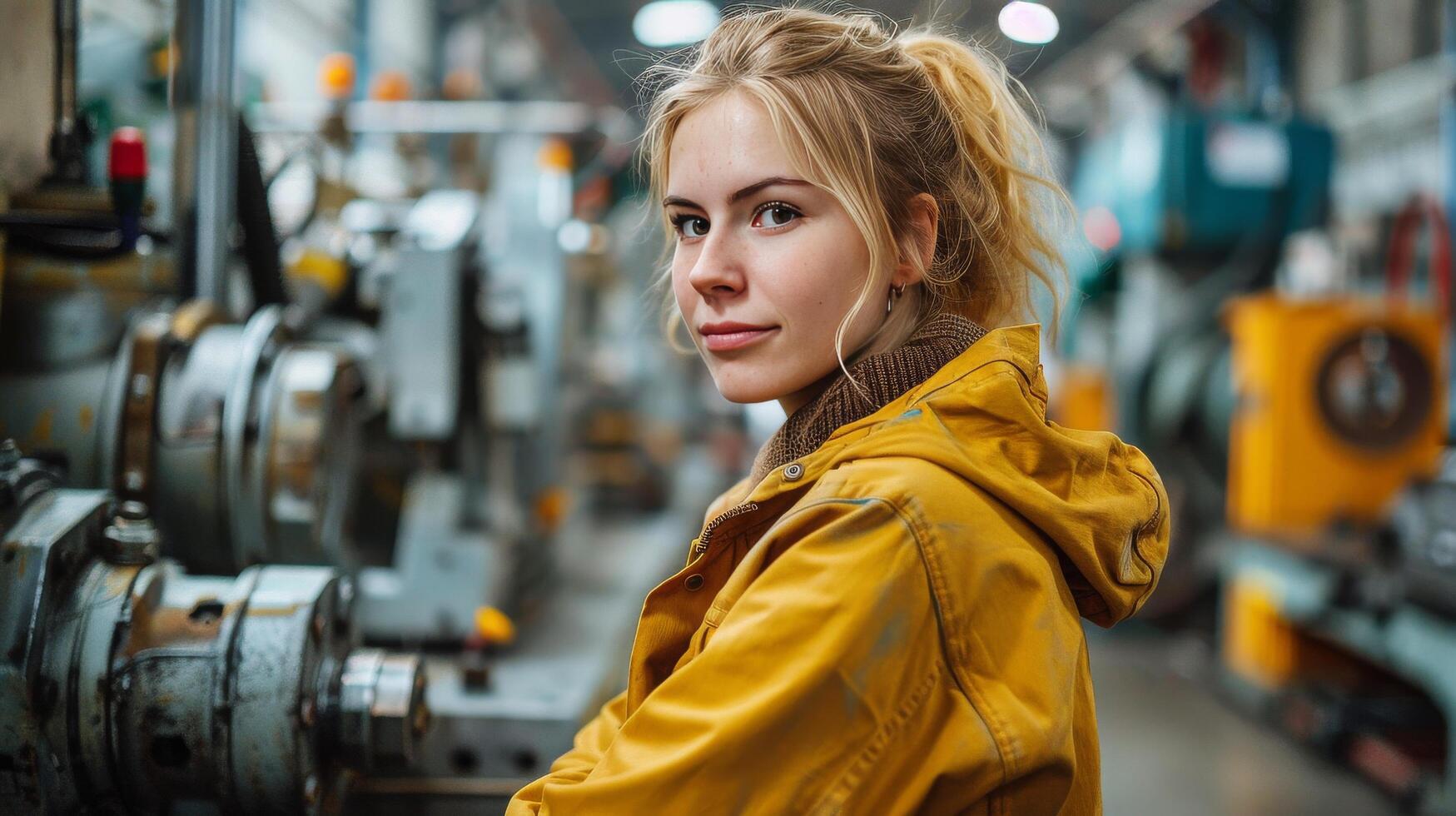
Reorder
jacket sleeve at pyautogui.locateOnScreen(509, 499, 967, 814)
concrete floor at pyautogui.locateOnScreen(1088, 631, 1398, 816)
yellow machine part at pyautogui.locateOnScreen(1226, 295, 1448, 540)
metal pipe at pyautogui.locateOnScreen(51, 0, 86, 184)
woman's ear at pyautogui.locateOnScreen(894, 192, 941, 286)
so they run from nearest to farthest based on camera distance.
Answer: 1. jacket sleeve at pyautogui.locateOnScreen(509, 499, 967, 814)
2. woman's ear at pyautogui.locateOnScreen(894, 192, 941, 286)
3. metal pipe at pyautogui.locateOnScreen(51, 0, 86, 184)
4. concrete floor at pyautogui.locateOnScreen(1088, 631, 1398, 816)
5. yellow machine part at pyautogui.locateOnScreen(1226, 295, 1448, 540)

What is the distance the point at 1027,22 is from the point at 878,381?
0.98 m

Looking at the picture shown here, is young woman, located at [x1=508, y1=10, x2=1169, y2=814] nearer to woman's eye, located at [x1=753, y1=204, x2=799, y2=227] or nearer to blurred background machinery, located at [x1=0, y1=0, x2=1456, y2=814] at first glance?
woman's eye, located at [x1=753, y1=204, x2=799, y2=227]

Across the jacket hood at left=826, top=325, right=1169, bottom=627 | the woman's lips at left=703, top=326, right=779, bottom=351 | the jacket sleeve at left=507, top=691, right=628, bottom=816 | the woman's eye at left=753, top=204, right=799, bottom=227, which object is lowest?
the jacket sleeve at left=507, top=691, right=628, bottom=816

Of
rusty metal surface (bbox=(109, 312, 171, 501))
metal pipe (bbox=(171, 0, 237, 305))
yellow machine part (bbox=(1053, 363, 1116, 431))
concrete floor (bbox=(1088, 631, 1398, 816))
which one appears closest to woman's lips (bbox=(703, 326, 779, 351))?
rusty metal surface (bbox=(109, 312, 171, 501))

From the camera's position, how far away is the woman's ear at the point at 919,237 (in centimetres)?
95

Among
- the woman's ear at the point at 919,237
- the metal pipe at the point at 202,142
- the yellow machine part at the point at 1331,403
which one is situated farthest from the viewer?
the yellow machine part at the point at 1331,403

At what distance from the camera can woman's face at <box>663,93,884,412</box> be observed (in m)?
0.88

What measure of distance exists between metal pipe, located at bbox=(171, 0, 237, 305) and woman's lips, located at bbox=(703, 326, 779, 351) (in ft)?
3.37

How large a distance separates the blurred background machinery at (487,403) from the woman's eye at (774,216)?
37 cm

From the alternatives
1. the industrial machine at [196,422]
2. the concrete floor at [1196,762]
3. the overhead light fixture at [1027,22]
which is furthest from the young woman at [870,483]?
the concrete floor at [1196,762]

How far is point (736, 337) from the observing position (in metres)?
0.91

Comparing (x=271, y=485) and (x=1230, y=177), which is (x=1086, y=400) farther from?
(x=271, y=485)

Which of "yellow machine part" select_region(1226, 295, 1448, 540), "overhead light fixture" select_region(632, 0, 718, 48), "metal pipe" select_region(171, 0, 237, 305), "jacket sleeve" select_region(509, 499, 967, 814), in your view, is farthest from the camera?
"yellow machine part" select_region(1226, 295, 1448, 540)

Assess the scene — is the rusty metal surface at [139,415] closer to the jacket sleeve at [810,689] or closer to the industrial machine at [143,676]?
the industrial machine at [143,676]
